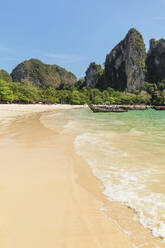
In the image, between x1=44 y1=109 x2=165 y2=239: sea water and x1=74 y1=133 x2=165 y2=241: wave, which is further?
x1=44 y1=109 x2=165 y2=239: sea water

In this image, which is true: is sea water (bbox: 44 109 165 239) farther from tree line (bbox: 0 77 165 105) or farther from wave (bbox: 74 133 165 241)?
tree line (bbox: 0 77 165 105)

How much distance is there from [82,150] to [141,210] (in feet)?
16.9

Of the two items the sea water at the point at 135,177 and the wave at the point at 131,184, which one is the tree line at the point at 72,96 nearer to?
the sea water at the point at 135,177

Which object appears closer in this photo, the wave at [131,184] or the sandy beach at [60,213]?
the sandy beach at [60,213]

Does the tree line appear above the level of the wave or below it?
above

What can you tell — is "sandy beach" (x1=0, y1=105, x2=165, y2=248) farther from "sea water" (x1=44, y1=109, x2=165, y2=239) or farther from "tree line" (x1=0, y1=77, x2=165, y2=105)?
"tree line" (x1=0, y1=77, x2=165, y2=105)

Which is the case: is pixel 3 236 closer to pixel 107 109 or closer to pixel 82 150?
pixel 82 150

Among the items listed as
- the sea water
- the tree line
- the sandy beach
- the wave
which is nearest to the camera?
the sandy beach

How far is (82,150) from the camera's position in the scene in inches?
336

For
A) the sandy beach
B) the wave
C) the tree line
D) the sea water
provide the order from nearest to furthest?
the sandy beach → the wave → the sea water → the tree line

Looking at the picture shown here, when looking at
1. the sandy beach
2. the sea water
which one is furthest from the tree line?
the sandy beach

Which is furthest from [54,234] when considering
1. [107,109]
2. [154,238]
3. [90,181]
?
[107,109]

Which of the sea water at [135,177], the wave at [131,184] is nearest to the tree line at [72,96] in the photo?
the sea water at [135,177]

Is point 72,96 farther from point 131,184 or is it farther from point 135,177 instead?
point 131,184
